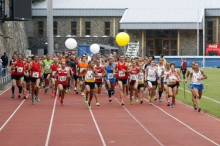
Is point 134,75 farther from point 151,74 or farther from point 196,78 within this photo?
point 196,78

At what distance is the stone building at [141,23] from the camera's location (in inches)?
2746

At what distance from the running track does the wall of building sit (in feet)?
77.8

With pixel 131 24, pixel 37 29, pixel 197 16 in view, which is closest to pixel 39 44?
pixel 37 29

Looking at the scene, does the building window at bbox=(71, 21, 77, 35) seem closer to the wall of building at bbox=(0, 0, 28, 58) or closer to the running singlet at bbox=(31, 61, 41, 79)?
Answer: the wall of building at bbox=(0, 0, 28, 58)

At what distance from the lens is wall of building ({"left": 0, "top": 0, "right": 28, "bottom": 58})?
166 feet

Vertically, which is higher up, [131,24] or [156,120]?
[131,24]

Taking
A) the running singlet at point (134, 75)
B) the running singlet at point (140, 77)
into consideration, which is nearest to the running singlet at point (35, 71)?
the running singlet at point (134, 75)

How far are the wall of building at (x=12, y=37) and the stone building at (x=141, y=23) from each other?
5.26m

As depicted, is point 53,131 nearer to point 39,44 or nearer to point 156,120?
point 156,120

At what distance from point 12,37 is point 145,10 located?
20.8 metres

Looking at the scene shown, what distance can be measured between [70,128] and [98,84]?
28.6 feet

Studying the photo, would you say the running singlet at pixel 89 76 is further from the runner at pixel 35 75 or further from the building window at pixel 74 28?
the building window at pixel 74 28

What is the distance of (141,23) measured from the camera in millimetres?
69750

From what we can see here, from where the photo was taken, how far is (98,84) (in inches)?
1081
